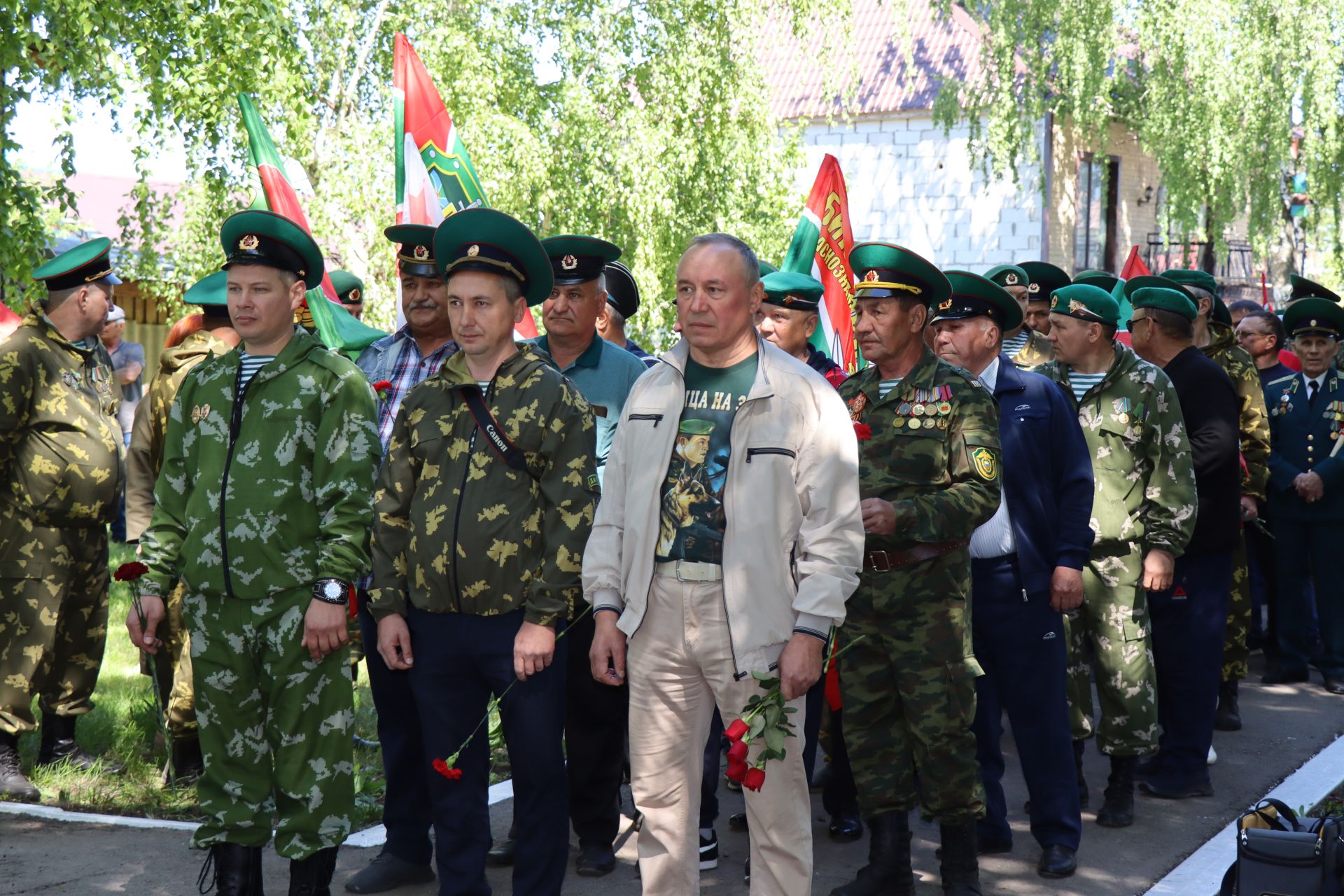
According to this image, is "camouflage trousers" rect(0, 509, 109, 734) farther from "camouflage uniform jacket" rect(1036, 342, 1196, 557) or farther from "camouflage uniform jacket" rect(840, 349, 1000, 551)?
"camouflage uniform jacket" rect(1036, 342, 1196, 557)

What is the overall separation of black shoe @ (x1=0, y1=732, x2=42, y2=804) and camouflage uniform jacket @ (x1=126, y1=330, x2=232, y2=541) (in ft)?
3.60

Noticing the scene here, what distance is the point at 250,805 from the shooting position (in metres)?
4.60

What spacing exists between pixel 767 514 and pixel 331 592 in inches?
59.7

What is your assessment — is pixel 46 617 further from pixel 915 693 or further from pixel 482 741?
pixel 915 693

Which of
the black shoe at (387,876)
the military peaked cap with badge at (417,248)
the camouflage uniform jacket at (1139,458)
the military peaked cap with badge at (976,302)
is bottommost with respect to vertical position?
the black shoe at (387,876)

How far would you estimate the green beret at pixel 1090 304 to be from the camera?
6.22 metres

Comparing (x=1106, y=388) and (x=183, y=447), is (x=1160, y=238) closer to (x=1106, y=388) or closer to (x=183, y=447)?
(x=1106, y=388)

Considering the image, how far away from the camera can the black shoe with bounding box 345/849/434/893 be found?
198 inches

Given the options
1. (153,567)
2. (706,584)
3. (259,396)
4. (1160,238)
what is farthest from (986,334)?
(1160,238)

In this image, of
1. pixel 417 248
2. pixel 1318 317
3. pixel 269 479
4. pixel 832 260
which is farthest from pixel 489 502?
pixel 1318 317

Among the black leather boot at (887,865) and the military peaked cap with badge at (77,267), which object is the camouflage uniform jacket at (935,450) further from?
the military peaked cap with badge at (77,267)

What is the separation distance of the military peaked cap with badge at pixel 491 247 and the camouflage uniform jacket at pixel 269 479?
22.4 inches

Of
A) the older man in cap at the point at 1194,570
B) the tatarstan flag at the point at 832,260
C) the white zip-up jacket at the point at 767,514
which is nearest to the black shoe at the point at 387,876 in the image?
the white zip-up jacket at the point at 767,514

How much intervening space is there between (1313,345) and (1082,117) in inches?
719
